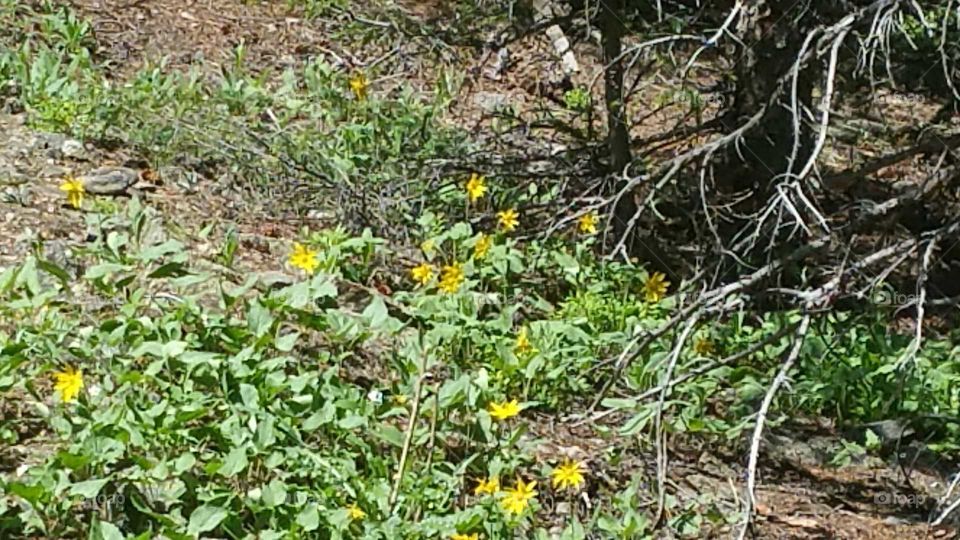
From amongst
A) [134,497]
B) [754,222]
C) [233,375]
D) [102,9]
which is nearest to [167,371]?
[233,375]

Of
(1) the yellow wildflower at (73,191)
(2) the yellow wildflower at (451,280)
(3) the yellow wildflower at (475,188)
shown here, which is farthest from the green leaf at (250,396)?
(3) the yellow wildflower at (475,188)

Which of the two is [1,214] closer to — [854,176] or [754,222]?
[754,222]

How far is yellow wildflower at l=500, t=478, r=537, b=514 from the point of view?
11.8 ft

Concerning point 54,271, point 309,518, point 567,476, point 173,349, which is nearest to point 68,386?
point 173,349

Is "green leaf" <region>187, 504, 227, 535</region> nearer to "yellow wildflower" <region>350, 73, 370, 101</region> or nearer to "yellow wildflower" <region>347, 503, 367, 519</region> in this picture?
"yellow wildflower" <region>347, 503, 367, 519</region>

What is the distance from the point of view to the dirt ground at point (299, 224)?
13.7 ft

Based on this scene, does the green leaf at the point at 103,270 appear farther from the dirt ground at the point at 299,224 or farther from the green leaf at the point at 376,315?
the green leaf at the point at 376,315

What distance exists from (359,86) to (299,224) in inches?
39.8

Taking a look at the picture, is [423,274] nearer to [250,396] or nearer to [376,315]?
[376,315]

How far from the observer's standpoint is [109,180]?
538 cm

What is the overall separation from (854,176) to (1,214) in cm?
300
